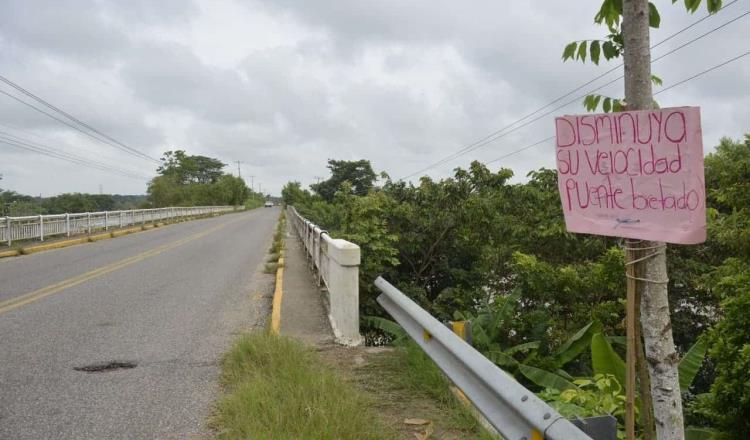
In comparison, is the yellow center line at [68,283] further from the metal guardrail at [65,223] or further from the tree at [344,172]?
the tree at [344,172]

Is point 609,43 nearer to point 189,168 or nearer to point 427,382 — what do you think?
point 427,382

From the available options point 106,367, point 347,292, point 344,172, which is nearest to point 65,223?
point 106,367

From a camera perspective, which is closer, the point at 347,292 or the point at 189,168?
the point at 347,292

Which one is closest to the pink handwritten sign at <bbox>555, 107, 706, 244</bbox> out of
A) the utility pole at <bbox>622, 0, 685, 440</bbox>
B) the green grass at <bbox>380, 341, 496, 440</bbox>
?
the utility pole at <bbox>622, 0, 685, 440</bbox>

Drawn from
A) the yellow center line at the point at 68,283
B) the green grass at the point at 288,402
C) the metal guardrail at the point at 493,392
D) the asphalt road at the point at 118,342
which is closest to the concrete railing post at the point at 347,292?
the green grass at the point at 288,402

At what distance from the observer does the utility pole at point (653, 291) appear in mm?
2363

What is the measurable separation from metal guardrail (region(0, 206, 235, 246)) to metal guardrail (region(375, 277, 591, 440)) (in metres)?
17.9

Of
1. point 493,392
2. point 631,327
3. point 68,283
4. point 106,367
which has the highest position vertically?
point 631,327

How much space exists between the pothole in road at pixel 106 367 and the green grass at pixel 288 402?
3.38 ft

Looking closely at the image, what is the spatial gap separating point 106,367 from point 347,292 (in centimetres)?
237

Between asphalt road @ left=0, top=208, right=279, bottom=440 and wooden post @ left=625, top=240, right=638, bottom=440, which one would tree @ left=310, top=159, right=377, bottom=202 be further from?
wooden post @ left=625, top=240, right=638, bottom=440

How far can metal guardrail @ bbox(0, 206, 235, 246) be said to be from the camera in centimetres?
1798

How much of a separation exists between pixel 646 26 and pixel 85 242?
21782 millimetres

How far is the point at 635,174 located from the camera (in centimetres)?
238
